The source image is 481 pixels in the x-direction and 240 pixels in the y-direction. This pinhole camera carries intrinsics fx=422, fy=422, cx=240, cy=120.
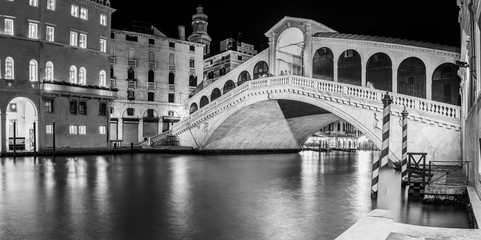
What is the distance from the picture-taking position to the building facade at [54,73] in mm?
26344

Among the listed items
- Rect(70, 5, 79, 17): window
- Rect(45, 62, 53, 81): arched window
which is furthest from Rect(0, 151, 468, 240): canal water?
Rect(70, 5, 79, 17): window

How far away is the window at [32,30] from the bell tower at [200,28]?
3449cm

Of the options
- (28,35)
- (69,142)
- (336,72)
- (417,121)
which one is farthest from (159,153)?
(417,121)

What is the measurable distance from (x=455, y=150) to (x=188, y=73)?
98.2ft

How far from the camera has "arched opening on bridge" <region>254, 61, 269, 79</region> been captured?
1205 inches

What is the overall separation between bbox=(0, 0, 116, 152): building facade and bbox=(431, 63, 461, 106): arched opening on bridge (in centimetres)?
2221

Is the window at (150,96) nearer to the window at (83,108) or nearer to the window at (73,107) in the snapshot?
the window at (83,108)

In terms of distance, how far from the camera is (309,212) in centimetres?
815

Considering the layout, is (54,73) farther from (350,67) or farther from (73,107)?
(350,67)

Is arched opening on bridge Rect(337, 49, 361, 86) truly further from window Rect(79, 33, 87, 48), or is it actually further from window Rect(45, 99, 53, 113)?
window Rect(45, 99, 53, 113)

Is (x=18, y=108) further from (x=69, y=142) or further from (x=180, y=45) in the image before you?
(x=180, y=45)

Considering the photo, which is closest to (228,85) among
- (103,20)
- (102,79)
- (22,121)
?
(102,79)

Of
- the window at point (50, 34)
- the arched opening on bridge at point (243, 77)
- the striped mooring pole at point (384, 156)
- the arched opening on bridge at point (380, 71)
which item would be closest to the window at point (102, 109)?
the window at point (50, 34)

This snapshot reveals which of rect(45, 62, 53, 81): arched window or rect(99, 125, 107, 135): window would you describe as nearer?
rect(45, 62, 53, 81): arched window
